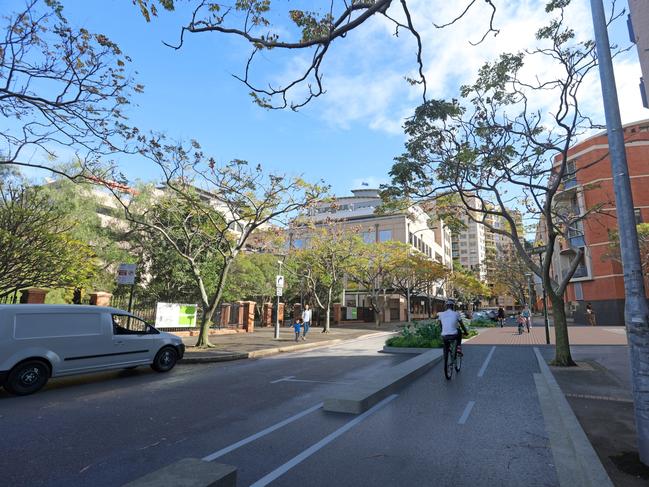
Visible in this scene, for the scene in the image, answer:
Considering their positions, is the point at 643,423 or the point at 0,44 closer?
the point at 643,423

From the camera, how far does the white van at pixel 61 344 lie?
8.32 meters

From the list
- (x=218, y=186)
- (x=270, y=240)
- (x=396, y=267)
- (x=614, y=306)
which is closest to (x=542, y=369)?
(x=218, y=186)

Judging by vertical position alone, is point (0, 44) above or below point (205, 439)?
above

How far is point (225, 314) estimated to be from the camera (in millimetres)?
26438

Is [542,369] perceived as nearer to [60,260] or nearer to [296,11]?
[296,11]

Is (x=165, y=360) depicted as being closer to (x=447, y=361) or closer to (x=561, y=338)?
(x=447, y=361)

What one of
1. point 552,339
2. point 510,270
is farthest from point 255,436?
point 510,270

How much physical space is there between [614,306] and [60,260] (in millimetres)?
40303

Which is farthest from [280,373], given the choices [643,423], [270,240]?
[270,240]

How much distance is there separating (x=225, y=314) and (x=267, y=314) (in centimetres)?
1093

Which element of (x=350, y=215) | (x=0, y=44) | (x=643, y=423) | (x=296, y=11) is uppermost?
(x=350, y=215)

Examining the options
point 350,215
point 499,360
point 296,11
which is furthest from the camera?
point 350,215

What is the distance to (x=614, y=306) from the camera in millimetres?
35938

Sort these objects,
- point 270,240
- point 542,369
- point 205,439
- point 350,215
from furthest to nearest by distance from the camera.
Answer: point 350,215 < point 270,240 < point 542,369 < point 205,439
